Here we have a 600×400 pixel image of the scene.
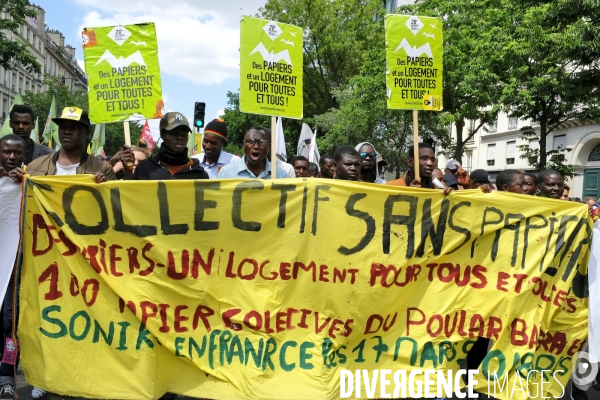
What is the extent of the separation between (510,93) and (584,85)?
2.70 metres

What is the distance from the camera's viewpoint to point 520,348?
407 centimetres

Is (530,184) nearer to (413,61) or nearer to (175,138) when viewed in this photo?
(413,61)

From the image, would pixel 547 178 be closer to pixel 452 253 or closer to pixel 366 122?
pixel 452 253

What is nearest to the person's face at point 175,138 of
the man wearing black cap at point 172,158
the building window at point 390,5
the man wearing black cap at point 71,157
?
the man wearing black cap at point 172,158

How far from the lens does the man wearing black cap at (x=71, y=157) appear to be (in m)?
4.41

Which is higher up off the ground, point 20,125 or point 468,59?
point 468,59

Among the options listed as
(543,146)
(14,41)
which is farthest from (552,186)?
(14,41)

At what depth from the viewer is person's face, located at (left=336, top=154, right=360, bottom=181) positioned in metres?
4.93

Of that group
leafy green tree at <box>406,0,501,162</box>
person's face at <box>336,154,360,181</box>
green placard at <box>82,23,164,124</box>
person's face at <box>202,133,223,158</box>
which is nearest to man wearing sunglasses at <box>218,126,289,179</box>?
person's face at <box>336,154,360,181</box>

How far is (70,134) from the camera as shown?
445 cm

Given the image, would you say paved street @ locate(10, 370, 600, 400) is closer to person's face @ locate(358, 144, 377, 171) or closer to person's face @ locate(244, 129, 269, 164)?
person's face @ locate(244, 129, 269, 164)

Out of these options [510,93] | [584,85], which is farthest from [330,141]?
[584,85]

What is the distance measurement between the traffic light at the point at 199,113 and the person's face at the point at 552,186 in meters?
9.93

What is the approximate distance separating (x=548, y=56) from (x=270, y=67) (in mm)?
11283
